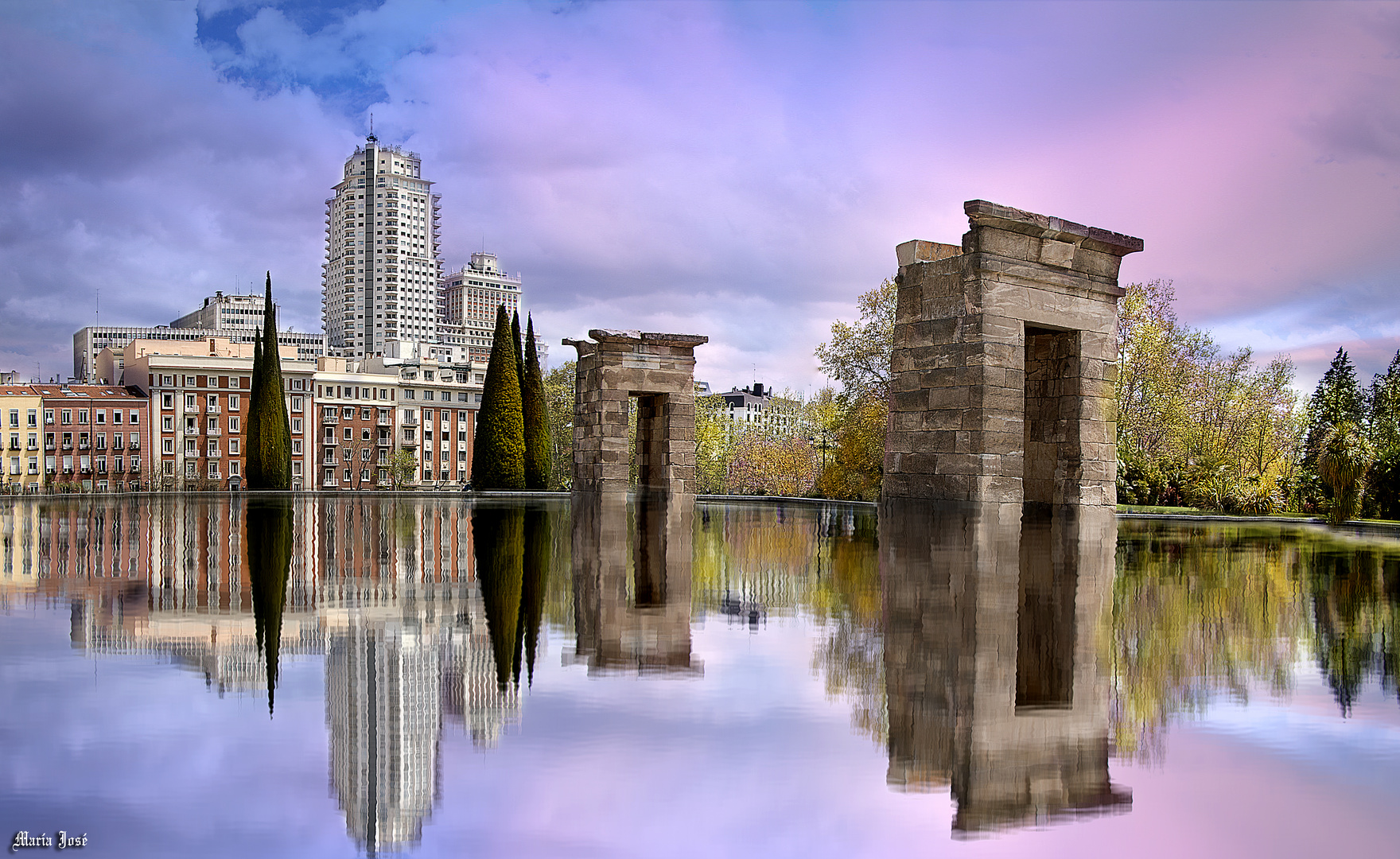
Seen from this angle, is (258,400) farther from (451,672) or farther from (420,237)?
(420,237)

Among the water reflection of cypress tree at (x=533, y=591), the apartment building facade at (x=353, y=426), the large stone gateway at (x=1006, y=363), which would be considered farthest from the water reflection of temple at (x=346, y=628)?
the apartment building facade at (x=353, y=426)

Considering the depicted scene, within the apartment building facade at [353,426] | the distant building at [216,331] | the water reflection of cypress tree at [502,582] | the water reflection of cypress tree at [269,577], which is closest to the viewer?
the water reflection of cypress tree at [502,582]

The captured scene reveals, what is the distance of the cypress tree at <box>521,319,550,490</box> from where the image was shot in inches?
1316

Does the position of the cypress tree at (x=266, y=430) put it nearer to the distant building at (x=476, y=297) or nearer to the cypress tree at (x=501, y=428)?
the cypress tree at (x=501, y=428)

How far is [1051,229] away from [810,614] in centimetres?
608

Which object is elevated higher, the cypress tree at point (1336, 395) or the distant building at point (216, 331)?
the distant building at point (216, 331)

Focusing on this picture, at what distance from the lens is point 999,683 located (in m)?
3.63

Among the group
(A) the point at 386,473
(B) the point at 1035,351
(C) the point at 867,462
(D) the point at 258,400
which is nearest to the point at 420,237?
(A) the point at 386,473

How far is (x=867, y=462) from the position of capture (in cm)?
2519

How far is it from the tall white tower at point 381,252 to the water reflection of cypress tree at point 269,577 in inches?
5032

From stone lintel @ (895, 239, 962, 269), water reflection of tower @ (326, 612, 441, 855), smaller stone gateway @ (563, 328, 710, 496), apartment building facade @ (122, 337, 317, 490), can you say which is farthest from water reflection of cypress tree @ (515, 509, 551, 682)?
apartment building facade @ (122, 337, 317, 490)

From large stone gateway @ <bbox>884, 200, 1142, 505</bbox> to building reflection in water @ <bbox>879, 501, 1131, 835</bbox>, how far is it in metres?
2.40

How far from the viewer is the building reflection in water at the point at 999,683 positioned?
9.04ft

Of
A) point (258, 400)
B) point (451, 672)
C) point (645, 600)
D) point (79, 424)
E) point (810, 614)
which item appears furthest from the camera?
point (79, 424)
